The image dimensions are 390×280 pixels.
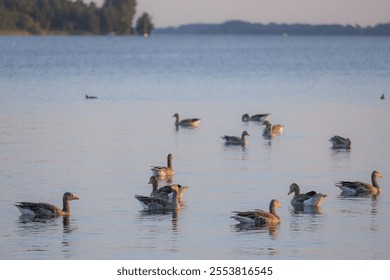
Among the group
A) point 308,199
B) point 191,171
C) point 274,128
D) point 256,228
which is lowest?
point 256,228

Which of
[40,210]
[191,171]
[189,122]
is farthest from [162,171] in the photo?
[189,122]

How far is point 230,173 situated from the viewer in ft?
97.6

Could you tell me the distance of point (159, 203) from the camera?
973 inches

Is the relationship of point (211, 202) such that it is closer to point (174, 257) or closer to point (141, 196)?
point (141, 196)

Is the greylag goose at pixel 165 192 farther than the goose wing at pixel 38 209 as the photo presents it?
Yes

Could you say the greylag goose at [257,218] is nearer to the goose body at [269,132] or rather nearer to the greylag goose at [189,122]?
the goose body at [269,132]

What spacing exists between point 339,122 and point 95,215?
20.4 m

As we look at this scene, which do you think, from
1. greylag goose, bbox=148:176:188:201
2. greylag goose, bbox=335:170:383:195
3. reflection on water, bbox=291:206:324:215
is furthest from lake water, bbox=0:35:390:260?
greylag goose, bbox=148:176:188:201

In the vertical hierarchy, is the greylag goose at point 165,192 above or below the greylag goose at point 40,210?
above

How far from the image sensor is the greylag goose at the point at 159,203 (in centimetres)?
2461

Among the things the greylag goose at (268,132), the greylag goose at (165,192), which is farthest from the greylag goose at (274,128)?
the greylag goose at (165,192)

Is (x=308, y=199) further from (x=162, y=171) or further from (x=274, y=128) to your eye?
(x=274, y=128)
